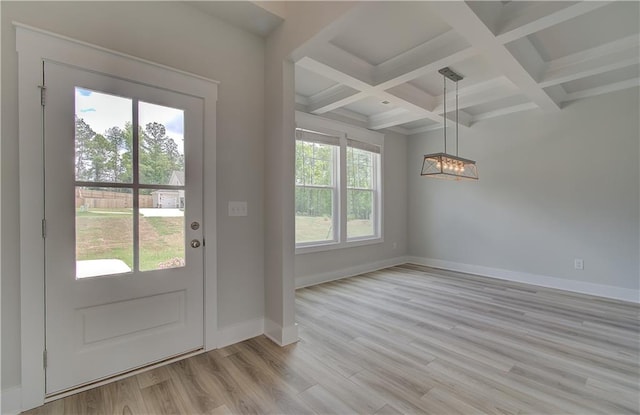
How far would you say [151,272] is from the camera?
2119mm

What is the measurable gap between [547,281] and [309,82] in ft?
14.8

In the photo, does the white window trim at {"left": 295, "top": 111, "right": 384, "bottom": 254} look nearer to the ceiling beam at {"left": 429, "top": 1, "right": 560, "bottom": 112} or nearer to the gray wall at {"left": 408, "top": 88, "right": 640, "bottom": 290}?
the gray wall at {"left": 408, "top": 88, "right": 640, "bottom": 290}

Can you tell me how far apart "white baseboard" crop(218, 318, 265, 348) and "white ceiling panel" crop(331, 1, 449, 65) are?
Answer: 280cm

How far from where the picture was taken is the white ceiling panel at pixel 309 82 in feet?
11.5

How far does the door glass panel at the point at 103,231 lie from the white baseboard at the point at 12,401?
0.68 meters

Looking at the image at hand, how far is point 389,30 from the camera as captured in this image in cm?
267

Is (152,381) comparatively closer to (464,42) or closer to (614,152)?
(464,42)

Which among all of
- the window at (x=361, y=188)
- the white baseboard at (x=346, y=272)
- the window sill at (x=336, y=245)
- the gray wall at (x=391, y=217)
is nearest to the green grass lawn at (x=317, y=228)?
the window at (x=361, y=188)

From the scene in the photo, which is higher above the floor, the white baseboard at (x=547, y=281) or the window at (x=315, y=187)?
the window at (x=315, y=187)

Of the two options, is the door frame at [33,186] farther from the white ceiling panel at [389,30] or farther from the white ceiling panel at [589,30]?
the white ceiling panel at [589,30]

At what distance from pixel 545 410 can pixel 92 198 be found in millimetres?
3106

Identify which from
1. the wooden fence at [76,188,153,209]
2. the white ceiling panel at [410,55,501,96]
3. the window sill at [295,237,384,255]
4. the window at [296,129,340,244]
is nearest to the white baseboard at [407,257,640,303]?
the window sill at [295,237,384,255]

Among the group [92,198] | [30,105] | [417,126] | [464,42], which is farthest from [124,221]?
[417,126]

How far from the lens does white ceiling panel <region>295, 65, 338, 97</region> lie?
350 cm
